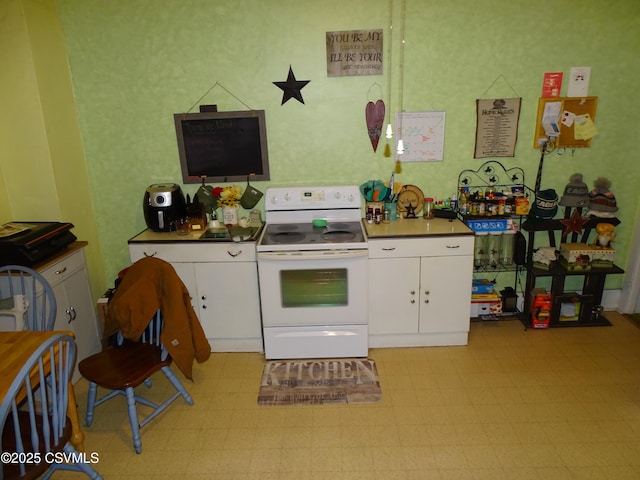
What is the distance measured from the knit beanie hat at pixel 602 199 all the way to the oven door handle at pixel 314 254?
1.92 metres

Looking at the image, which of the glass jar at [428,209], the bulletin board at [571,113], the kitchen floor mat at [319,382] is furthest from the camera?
the glass jar at [428,209]

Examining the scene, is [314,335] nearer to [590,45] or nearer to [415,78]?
[415,78]

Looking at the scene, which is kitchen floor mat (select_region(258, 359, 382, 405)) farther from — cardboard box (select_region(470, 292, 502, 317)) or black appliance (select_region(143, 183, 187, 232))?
black appliance (select_region(143, 183, 187, 232))

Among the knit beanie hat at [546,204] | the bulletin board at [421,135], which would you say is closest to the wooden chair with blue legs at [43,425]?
the bulletin board at [421,135]

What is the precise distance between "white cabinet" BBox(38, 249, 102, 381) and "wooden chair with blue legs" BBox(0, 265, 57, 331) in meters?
0.17

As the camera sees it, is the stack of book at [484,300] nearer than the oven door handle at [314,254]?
No

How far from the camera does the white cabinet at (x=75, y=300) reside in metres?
2.93

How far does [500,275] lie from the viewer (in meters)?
3.80

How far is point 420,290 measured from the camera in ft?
10.6

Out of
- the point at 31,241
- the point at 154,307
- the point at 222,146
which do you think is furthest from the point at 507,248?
the point at 31,241

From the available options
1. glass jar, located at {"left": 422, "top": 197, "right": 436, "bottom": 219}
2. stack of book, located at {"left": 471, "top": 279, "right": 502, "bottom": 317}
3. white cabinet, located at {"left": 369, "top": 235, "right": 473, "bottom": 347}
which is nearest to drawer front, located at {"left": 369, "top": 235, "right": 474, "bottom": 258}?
Answer: white cabinet, located at {"left": 369, "top": 235, "right": 473, "bottom": 347}

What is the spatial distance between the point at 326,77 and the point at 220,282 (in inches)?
66.2

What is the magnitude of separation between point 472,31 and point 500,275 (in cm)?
192

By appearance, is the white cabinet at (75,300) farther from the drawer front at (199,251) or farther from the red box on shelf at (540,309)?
the red box on shelf at (540,309)
